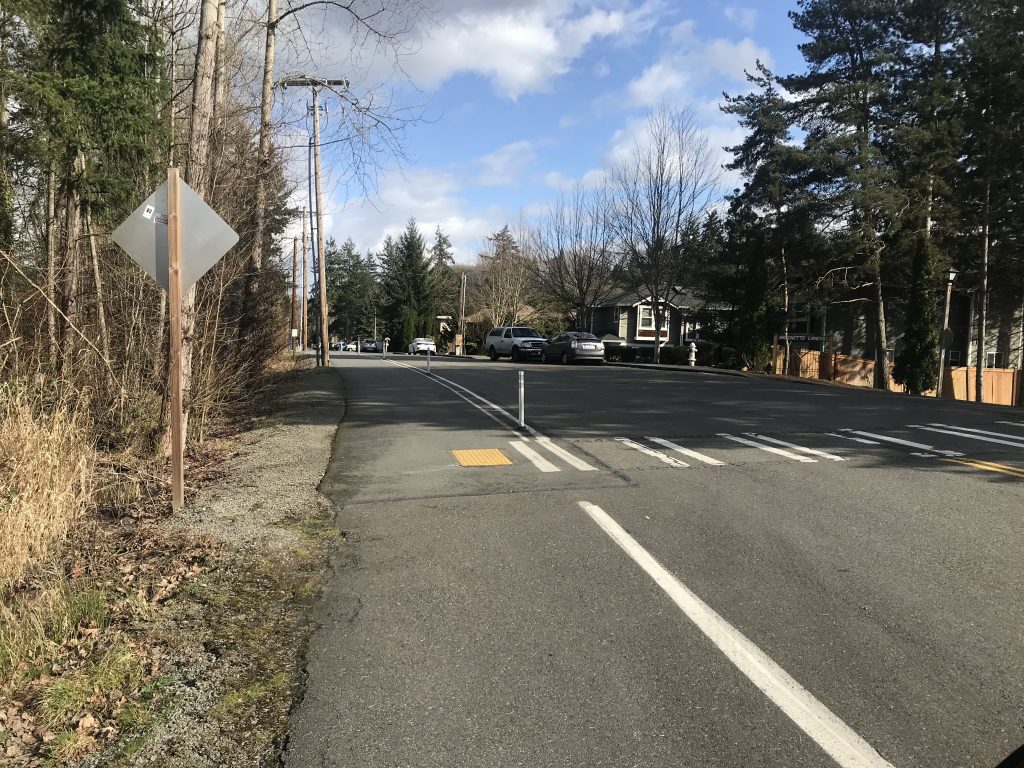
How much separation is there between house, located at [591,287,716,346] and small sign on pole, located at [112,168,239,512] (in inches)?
1776

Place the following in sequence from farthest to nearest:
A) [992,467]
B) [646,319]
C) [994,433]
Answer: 1. [646,319]
2. [994,433]
3. [992,467]

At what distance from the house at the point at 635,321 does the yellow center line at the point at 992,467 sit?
136 ft

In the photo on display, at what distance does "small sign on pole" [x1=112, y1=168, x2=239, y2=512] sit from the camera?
6.53m

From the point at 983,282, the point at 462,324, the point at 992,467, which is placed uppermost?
the point at 983,282

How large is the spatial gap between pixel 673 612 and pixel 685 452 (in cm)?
570

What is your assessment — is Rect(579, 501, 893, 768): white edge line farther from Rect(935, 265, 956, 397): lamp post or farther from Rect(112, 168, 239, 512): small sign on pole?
Answer: Rect(935, 265, 956, 397): lamp post

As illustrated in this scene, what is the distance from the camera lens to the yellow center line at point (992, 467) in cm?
842

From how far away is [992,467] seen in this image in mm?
8750

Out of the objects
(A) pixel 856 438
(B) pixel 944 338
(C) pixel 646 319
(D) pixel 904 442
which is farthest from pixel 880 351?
(D) pixel 904 442

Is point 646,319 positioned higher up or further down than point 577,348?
higher up

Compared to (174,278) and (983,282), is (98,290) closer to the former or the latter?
(174,278)

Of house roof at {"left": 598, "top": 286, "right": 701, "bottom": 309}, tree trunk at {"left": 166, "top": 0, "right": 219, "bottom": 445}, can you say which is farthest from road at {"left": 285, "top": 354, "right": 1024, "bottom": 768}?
house roof at {"left": 598, "top": 286, "right": 701, "bottom": 309}

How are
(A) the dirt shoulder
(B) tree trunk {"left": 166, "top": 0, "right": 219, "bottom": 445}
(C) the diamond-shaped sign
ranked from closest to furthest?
1. (A) the dirt shoulder
2. (C) the diamond-shaped sign
3. (B) tree trunk {"left": 166, "top": 0, "right": 219, "bottom": 445}

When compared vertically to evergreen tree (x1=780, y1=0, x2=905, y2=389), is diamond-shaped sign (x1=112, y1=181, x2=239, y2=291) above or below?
below
